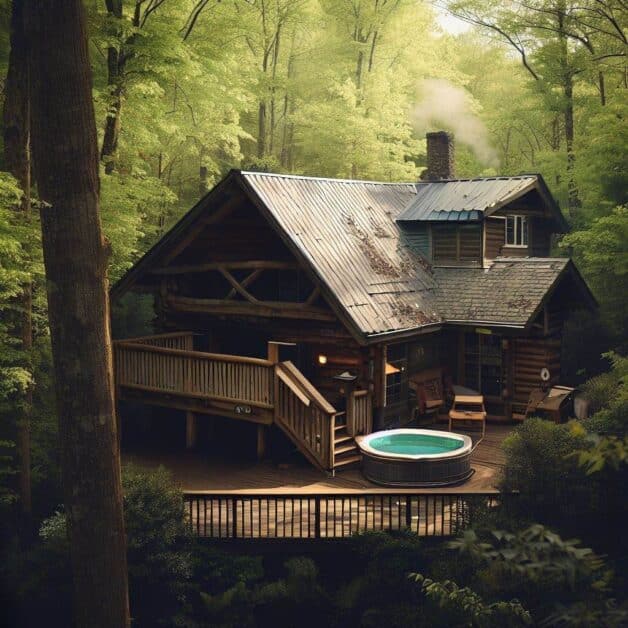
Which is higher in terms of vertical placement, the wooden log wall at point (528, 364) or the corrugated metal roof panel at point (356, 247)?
the corrugated metal roof panel at point (356, 247)

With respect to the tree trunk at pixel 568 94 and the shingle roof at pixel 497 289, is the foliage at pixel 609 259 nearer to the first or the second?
the shingle roof at pixel 497 289

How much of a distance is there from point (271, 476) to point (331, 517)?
2310 millimetres

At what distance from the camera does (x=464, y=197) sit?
22141mm

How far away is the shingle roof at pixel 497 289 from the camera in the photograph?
19141 mm

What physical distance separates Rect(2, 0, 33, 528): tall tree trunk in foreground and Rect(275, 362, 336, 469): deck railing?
464 centimetres

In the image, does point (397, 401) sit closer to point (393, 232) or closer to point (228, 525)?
point (393, 232)

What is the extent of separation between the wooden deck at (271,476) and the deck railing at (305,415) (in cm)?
50

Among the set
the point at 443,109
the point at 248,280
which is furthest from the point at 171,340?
the point at 443,109

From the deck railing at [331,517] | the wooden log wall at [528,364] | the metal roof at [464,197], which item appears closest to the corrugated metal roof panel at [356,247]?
the metal roof at [464,197]

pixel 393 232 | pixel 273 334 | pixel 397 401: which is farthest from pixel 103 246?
pixel 393 232

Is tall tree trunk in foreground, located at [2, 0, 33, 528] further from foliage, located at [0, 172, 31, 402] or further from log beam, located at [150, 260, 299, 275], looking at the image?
log beam, located at [150, 260, 299, 275]

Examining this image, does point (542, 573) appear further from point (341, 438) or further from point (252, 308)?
point (252, 308)

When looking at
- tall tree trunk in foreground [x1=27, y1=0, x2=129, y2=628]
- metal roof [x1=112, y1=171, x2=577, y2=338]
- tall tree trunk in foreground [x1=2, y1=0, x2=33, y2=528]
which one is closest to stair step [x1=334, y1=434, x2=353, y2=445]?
metal roof [x1=112, y1=171, x2=577, y2=338]

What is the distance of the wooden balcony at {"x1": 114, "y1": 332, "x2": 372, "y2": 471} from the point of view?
1580 centimetres
